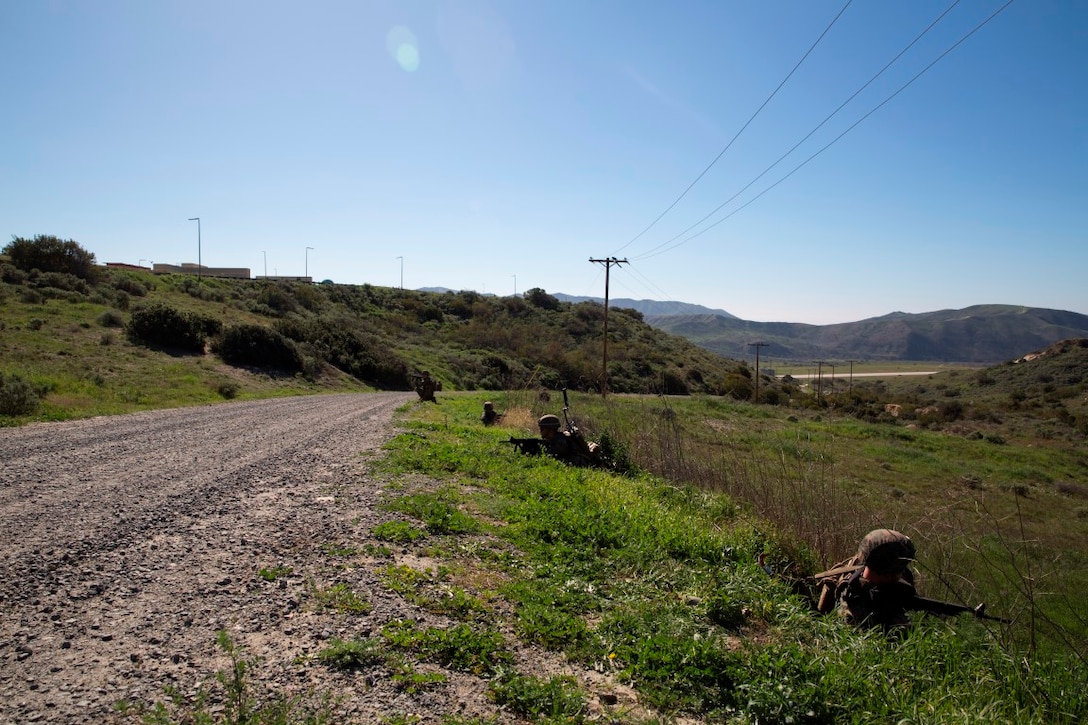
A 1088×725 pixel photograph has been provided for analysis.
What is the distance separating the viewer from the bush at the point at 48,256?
1393 inches

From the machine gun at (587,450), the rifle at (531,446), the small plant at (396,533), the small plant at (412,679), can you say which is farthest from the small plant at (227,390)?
the small plant at (412,679)

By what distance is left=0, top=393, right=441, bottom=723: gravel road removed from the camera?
3221 millimetres

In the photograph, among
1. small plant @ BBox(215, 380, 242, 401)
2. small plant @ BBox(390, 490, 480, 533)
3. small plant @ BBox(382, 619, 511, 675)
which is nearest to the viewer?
small plant @ BBox(382, 619, 511, 675)

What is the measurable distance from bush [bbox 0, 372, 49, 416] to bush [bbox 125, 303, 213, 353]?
13389 mm

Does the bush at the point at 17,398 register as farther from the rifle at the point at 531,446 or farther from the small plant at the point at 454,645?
the small plant at the point at 454,645

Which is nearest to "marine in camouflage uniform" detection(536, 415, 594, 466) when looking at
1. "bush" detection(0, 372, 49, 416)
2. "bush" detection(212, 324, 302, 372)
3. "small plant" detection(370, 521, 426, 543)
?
"small plant" detection(370, 521, 426, 543)

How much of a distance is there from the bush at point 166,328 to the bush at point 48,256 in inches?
534

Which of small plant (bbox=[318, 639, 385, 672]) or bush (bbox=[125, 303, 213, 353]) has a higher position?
bush (bbox=[125, 303, 213, 353])

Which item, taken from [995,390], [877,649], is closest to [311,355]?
[877,649]

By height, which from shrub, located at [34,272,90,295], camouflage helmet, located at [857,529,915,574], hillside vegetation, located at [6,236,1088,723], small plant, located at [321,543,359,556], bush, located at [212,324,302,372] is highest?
shrub, located at [34,272,90,295]

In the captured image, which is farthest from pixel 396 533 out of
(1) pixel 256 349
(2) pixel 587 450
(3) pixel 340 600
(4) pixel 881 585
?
(1) pixel 256 349

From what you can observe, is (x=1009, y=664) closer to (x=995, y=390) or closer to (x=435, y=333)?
(x=435, y=333)

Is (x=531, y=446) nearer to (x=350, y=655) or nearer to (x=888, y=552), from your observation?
(x=888, y=552)

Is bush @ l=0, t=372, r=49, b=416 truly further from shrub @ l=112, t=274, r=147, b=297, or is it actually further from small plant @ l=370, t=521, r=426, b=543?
shrub @ l=112, t=274, r=147, b=297
